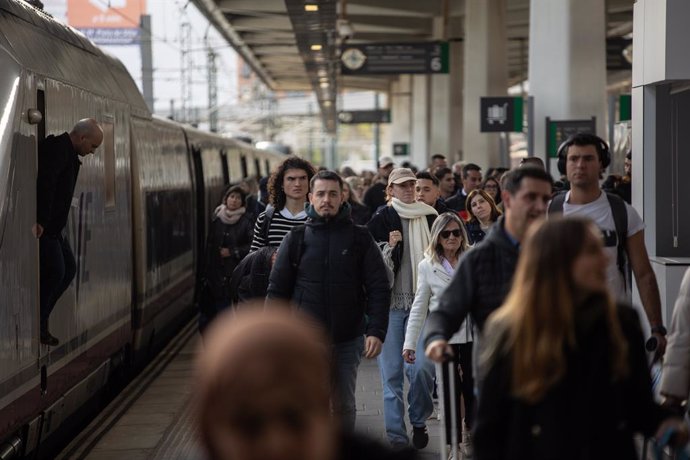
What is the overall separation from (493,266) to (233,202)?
8.48 m

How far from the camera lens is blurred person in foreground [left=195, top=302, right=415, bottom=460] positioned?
2201mm

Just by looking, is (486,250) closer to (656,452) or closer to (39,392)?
(656,452)

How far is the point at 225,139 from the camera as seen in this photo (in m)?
25.6

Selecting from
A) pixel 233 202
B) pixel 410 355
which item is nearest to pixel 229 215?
pixel 233 202

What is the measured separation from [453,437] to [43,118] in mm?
3492

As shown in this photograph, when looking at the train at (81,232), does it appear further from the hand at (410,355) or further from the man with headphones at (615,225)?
the man with headphones at (615,225)

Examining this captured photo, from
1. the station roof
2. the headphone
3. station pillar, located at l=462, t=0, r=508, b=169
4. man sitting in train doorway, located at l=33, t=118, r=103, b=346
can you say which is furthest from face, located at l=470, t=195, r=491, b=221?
station pillar, located at l=462, t=0, r=508, b=169

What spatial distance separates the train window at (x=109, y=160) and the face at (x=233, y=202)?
249cm

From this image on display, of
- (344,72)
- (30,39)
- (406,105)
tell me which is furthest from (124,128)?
(406,105)

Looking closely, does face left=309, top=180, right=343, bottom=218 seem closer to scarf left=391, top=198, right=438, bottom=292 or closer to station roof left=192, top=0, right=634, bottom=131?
scarf left=391, top=198, right=438, bottom=292

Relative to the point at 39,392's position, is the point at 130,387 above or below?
below

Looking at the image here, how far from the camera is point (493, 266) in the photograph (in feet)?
16.9

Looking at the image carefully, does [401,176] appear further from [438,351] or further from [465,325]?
[438,351]

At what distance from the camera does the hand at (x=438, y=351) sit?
4770 millimetres
